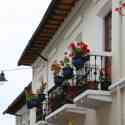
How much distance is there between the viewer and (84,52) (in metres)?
13.7

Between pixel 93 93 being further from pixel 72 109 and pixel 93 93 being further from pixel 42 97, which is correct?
pixel 42 97

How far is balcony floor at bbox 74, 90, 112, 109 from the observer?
13.3 metres

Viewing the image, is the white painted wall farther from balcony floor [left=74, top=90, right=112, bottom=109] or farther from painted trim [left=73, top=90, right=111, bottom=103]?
painted trim [left=73, top=90, right=111, bottom=103]

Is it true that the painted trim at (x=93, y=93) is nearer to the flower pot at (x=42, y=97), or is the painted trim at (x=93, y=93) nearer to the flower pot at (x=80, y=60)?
the flower pot at (x=80, y=60)

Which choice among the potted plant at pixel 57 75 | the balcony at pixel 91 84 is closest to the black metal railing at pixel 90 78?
the balcony at pixel 91 84

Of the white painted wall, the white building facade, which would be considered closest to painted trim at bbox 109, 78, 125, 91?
the white building facade

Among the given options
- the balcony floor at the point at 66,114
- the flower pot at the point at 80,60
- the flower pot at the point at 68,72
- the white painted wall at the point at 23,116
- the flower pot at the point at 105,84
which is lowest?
the white painted wall at the point at 23,116

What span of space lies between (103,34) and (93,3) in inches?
41.6

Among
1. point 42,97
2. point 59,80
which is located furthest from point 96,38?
point 42,97

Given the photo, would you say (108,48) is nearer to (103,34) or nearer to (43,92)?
(103,34)

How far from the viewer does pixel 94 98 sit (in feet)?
43.7

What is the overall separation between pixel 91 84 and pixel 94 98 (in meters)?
0.45

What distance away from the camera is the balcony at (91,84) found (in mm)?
13455

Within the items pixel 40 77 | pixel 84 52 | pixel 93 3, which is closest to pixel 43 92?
pixel 40 77
